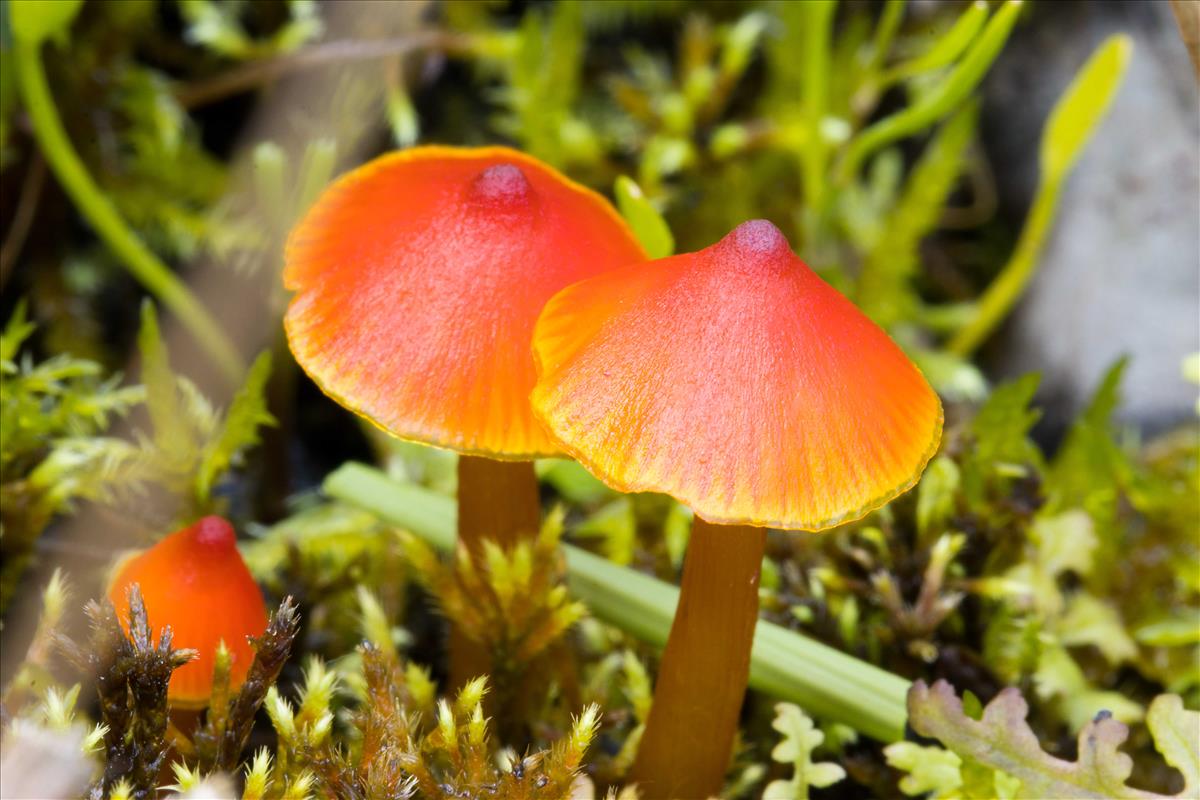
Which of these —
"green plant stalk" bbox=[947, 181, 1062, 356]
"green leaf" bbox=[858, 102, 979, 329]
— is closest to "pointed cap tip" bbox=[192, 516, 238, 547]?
"green leaf" bbox=[858, 102, 979, 329]

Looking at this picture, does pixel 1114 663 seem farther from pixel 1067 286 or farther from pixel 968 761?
pixel 1067 286

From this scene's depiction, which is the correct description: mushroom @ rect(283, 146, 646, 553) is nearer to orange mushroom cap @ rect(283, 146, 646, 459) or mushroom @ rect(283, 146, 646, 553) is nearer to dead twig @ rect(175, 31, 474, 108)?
orange mushroom cap @ rect(283, 146, 646, 459)

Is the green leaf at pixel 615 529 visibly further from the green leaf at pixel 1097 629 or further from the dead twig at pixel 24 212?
the dead twig at pixel 24 212

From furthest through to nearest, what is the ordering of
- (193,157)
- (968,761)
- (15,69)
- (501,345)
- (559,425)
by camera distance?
(193,157)
(15,69)
(968,761)
(501,345)
(559,425)

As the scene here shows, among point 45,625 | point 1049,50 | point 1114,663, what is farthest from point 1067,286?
point 45,625

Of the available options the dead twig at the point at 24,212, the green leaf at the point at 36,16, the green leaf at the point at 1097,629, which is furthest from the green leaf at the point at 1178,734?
the dead twig at the point at 24,212

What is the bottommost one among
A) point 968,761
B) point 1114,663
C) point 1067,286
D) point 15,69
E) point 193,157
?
point 1114,663
